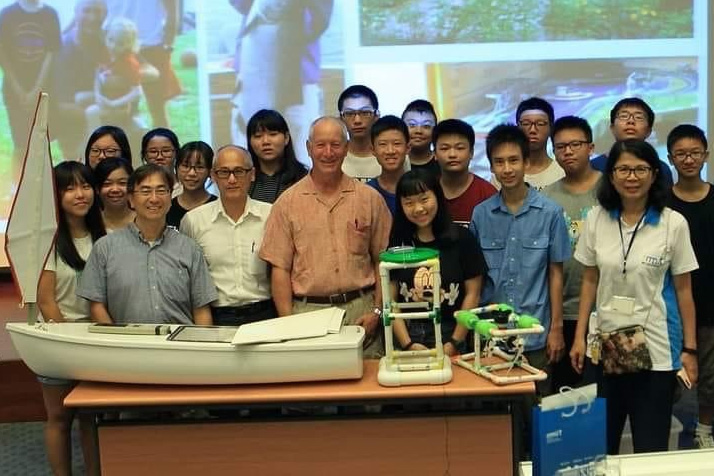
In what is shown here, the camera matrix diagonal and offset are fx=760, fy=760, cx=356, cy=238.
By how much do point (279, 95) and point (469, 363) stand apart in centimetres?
248

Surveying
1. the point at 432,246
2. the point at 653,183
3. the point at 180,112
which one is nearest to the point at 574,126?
the point at 653,183

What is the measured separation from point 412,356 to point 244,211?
34.6 inches

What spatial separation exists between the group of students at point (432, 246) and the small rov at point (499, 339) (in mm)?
181

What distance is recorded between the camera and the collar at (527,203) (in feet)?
8.27

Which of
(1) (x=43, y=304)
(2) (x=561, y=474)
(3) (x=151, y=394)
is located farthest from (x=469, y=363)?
(1) (x=43, y=304)

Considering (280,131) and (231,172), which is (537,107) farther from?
(231,172)

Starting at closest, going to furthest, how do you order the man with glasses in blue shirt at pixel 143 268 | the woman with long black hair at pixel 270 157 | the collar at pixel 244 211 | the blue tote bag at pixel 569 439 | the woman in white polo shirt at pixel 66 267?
the blue tote bag at pixel 569 439, the man with glasses in blue shirt at pixel 143 268, the woman in white polo shirt at pixel 66 267, the collar at pixel 244 211, the woman with long black hair at pixel 270 157

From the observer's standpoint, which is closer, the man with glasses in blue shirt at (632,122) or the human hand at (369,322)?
the human hand at (369,322)

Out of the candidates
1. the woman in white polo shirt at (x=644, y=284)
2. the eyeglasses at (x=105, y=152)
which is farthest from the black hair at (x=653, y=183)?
the eyeglasses at (x=105, y=152)

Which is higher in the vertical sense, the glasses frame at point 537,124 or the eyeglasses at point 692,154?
the glasses frame at point 537,124

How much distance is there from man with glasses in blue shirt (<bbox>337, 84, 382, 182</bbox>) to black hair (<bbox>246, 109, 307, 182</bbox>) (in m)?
0.21

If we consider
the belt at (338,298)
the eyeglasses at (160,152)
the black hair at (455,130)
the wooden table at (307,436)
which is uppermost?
the black hair at (455,130)

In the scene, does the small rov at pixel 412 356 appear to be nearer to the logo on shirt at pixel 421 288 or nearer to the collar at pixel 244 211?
the logo on shirt at pixel 421 288

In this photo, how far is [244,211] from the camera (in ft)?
8.54
